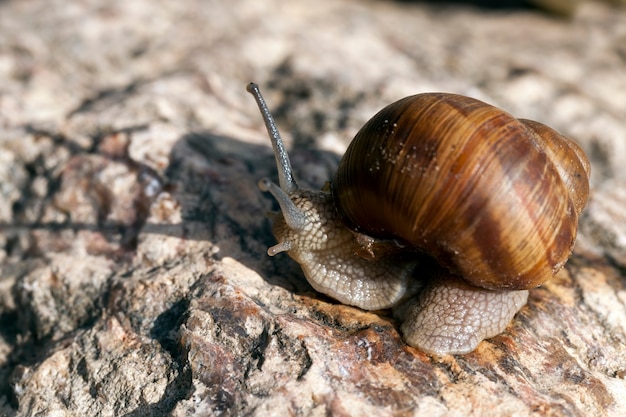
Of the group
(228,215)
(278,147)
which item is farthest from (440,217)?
(228,215)

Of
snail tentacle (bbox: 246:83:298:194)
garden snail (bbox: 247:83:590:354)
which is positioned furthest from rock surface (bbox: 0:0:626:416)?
snail tentacle (bbox: 246:83:298:194)

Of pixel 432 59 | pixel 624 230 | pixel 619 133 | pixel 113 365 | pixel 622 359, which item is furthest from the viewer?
pixel 432 59

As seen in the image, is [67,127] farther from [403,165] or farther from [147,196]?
[403,165]

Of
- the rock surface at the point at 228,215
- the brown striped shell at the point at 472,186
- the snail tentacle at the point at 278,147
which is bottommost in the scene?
the rock surface at the point at 228,215

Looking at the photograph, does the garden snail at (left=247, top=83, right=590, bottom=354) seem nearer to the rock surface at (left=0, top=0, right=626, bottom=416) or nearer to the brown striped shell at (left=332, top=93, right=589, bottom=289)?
the brown striped shell at (left=332, top=93, right=589, bottom=289)

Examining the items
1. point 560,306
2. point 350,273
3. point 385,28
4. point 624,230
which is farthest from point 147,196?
point 385,28

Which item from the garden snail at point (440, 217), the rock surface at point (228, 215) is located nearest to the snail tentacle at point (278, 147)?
the garden snail at point (440, 217)

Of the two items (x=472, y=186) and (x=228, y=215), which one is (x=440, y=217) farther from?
(x=228, y=215)

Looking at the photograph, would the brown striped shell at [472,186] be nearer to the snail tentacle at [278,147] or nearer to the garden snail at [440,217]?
the garden snail at [440,217]
